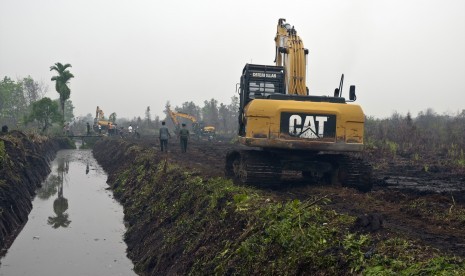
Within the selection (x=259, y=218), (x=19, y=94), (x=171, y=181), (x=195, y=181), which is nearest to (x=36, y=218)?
(x=171, y=181)

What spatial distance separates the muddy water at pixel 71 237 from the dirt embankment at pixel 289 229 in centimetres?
58

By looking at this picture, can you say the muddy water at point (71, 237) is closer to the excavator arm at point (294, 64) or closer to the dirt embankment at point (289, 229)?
the dirt embankment at point (289, 229)

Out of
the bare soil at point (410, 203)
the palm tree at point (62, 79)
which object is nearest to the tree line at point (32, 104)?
the palm tree at point (62, 79)

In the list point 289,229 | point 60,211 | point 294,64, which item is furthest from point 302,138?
point 60,211

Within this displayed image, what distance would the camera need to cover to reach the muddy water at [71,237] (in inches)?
409

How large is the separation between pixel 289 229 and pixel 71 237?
841cm

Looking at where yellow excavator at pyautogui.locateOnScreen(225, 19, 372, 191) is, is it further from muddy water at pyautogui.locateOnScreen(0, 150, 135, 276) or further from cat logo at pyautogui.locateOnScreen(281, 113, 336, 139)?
muddy water at pyautogui.locateOnScreen(0, 150, 135, 276)

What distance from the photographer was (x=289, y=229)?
6.51m

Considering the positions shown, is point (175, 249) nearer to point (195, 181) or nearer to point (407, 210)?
point (195, 181)

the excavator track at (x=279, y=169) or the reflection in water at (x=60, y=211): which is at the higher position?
the excavator track at (x=279, y=169)

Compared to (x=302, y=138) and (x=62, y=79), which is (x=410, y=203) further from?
(x=62, y=79)

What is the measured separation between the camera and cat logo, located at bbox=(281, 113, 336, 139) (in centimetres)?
1091

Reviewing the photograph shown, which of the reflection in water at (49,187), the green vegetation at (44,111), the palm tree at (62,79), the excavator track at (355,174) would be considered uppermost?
the palm tree at (62,79)

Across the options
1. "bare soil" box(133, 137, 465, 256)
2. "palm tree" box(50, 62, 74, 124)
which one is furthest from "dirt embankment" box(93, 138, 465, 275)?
"palm tree" box(50, 62, 74, 124)
